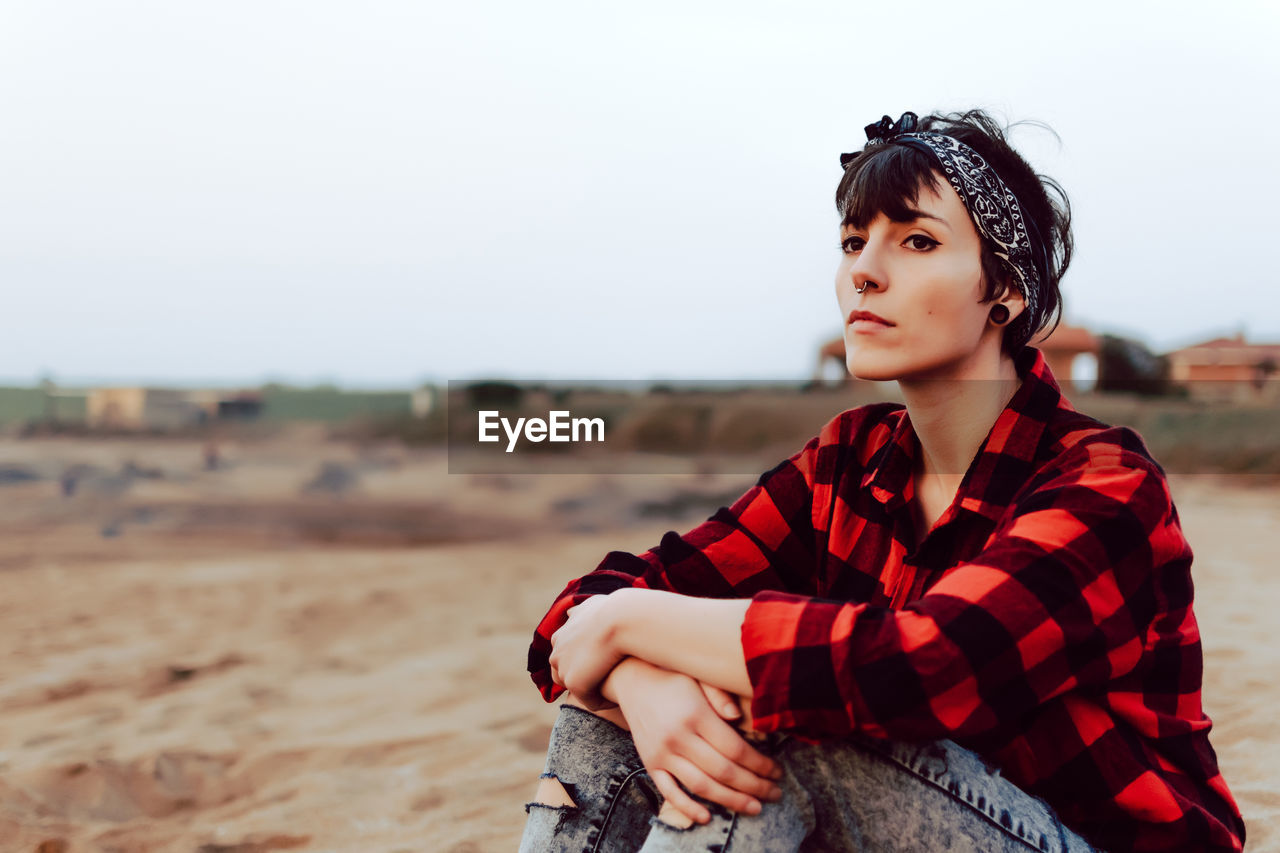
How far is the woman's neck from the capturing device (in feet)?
5.05

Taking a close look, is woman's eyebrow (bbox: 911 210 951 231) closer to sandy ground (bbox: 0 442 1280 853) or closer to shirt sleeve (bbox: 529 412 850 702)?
shirt sleeve (bbox: 529 412 850 702)

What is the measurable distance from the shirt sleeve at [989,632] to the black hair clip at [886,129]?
76 cm

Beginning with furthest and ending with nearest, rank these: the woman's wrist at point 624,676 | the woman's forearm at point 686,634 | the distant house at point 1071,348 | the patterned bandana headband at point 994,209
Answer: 1. the distant house at point 1071,348
2. the patterned bandana headband at point 994,209
3. the woman's wrist at point 624,676
4. the woman's forearm at point 686,634

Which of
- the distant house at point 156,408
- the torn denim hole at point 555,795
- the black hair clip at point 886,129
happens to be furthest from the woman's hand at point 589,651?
the distant house at point 156,408

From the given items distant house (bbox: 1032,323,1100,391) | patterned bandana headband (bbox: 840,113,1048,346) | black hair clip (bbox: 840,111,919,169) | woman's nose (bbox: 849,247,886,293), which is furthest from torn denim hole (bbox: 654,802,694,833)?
distant house (bbox: 1032,323,1100,391)

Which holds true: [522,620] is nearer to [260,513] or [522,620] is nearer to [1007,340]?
[1007,340]

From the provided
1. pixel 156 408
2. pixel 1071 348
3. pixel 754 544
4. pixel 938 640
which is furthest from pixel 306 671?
pixel 1071 348

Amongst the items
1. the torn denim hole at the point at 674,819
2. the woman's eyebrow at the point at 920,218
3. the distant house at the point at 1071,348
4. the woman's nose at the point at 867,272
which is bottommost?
the distant house at the point at 1071,348

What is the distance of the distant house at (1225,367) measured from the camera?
794 inches

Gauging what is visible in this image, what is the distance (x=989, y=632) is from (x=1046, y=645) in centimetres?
8

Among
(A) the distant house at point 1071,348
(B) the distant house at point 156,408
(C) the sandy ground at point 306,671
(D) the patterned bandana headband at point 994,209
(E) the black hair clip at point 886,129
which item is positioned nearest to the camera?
(D) the patterned bandana headband at point 994,209

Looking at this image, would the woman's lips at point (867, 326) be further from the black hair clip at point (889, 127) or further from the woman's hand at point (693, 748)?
the woman's hand at point (693, 748)

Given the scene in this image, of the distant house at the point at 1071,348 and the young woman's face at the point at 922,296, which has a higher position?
the young woman's face at the point at 922,296

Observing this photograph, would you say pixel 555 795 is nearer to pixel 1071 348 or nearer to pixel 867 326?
pixel 867 326
